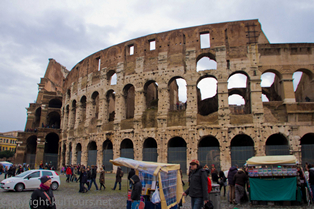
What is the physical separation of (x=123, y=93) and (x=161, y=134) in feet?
19.3

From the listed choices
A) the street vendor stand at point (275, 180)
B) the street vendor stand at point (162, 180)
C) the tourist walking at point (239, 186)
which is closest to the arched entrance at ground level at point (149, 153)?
the tourist walking at point (239, 186)

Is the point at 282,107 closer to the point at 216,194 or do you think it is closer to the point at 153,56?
the point at 153,56

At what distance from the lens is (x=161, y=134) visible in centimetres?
2066

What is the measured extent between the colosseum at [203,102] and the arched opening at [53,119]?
10473mm

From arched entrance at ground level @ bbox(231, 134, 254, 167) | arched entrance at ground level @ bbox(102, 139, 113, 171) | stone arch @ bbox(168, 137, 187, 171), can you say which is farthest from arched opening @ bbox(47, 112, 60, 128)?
arched entrance at ground level @ bbox(231, 134, 254, 167)

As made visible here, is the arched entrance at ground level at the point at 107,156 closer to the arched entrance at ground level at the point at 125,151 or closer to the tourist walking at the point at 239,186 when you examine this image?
the arched entrance at ground level at the point at 125,151

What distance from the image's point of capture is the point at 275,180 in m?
8.64

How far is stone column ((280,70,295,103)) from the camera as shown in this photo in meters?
19.1

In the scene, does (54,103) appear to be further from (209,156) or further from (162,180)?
(162,180)

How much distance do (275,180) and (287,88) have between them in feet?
42.2

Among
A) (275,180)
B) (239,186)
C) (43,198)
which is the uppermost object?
(43,198)

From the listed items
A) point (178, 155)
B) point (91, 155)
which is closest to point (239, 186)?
point (178, 155)

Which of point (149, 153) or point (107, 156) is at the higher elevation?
point (149, 153)

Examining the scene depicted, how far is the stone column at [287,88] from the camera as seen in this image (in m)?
19.1
